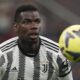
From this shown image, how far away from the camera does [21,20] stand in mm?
5375

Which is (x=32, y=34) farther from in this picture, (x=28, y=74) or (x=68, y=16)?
(x=68, y=16)

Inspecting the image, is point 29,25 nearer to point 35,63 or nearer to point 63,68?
point 35,63

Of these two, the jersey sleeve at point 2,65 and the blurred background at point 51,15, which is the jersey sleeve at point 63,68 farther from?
the blurred background at point 51,15

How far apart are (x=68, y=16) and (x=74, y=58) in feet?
14.7

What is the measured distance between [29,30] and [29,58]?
421 mm

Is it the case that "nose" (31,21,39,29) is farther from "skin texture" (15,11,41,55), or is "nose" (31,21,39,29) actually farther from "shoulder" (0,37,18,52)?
"shoulder" (0,37,18,52)

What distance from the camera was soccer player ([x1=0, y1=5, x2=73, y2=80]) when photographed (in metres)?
5.38

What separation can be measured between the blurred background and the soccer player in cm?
347

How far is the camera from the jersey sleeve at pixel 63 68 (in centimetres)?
548

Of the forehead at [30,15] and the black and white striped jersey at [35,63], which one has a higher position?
the forehead at [30,15]

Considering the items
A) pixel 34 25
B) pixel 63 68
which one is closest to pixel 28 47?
pixel 34 25

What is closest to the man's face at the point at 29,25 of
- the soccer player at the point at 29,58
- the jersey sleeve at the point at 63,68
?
the soccer player at the point at 29,58

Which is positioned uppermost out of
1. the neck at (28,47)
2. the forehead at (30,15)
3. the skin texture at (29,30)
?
the forehead at (30,15)

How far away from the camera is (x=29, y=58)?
5.49 m
